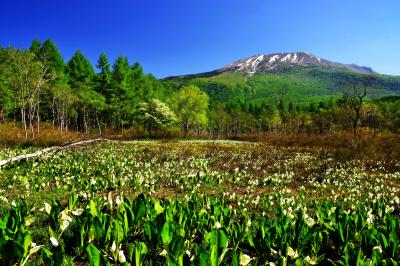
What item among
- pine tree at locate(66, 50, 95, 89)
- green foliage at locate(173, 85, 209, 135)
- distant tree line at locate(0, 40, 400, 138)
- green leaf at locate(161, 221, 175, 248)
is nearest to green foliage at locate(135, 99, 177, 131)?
distant tree line at locate(0, 40, 400, 138)

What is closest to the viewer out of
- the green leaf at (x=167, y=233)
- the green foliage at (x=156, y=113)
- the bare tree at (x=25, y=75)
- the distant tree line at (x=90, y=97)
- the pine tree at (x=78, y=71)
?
the green leaf at (x=167, y=233)

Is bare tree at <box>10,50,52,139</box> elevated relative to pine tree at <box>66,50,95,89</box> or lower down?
lower down

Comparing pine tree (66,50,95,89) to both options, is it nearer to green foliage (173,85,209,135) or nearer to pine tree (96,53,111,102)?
pine tree (96,53,111,102)

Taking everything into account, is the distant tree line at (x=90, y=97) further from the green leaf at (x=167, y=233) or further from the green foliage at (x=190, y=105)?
the green leaf at (x=167, y=233)

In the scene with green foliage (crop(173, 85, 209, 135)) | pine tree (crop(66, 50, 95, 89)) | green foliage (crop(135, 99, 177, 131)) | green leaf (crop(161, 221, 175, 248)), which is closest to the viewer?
green leaf (crop(161, 221, 175, 248))

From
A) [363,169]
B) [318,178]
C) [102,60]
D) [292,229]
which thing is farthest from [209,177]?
[102,60]

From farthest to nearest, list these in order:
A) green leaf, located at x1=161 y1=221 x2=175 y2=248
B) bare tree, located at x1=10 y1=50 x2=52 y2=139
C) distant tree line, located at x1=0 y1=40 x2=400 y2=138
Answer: distant tree line, located at x1=0 y1=40 x2=400 y2=138 → bare tree, located at x1=10 y1=50 x2=52 y2=139 → green leaf, located at x1=161 y1=221 x2=175 y2=248

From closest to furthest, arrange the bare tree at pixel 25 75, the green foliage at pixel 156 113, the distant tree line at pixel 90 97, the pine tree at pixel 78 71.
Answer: the bare tree at pixel 25 75, the distant tree line at pixel 90 97, the pine tree at pixel 78 71, the green foliage at pixel 156 113

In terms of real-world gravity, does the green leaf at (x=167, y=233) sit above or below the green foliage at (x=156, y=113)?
below

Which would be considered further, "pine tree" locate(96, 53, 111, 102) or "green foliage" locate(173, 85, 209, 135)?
"green foliage" locate(173, 85, 209, 135)

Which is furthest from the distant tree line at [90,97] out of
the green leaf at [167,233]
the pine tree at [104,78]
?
the green leaf at [167,233]

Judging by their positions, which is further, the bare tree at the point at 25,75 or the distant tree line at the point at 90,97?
the distant tree line at the point at 90,97

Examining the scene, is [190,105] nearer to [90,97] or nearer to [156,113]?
[156,113]

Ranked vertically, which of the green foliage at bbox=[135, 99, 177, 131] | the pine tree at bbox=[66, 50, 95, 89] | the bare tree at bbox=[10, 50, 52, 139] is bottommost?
the green foliage at bbox=[135, 99, 177, 131]
